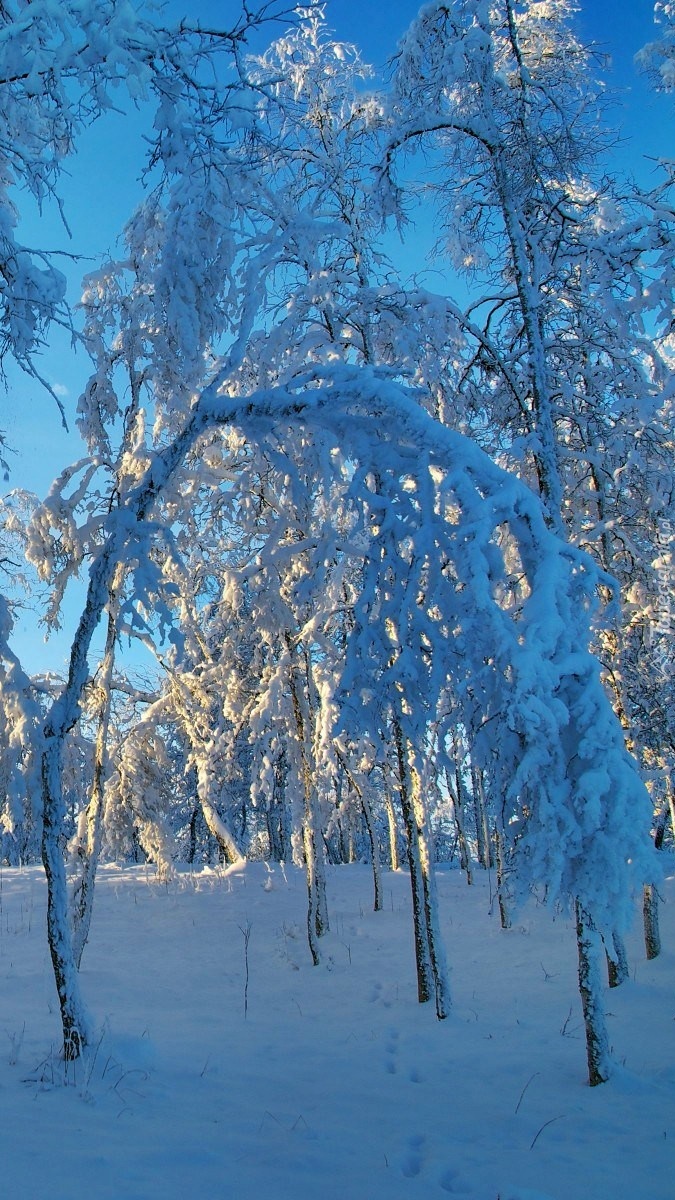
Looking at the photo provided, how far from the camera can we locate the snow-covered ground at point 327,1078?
415 cm

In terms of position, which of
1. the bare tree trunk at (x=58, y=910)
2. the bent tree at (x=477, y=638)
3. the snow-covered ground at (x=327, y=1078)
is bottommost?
the snow-covered ground at (x=327, y=1078)

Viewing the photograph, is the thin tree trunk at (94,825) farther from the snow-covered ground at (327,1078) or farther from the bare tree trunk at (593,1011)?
the bare tree trunk at (593,1011)

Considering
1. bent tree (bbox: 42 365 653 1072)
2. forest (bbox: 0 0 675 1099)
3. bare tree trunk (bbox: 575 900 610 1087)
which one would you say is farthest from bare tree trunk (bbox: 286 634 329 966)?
bent tree (bbox: 42 365 653 1072)

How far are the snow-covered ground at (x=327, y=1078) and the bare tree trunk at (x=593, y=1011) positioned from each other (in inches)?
6.2

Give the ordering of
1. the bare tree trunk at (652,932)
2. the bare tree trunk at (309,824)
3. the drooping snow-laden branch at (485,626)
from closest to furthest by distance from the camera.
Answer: the drooping snow-laden branch at (485,626)
the bare tree trunk at (652,932)
the bare tree trunk at (309,824)

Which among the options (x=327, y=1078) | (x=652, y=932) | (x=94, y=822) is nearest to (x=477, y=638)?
(x=327, y=1078)

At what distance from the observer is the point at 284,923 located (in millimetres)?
15484

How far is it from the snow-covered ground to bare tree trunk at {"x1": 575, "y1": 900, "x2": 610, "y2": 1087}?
0.16 metres

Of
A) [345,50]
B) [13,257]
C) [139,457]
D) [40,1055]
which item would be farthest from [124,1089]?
[345,50]

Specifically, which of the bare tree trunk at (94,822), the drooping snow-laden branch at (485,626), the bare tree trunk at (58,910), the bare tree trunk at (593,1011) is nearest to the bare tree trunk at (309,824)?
the bare tree trunk at (94,822)

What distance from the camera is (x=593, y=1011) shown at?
6.73 metres

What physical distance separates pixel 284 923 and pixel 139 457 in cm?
1051

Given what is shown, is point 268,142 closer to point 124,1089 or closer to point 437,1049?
point 124,1089

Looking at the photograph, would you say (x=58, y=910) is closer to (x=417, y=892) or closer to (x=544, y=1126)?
(x=544, y=1126)
